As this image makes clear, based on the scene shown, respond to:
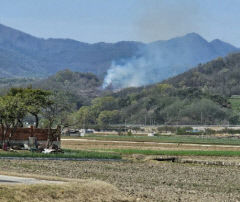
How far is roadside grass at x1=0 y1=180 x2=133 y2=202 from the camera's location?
26.2 metres

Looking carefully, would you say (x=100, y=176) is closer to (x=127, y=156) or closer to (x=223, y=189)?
(x=223, y=189)

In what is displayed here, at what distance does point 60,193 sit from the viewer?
2745cm

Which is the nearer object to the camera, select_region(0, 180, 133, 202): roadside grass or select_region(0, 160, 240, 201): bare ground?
select_region(0, 180, 133, 202): roadside grass

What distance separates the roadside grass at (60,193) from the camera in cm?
2615

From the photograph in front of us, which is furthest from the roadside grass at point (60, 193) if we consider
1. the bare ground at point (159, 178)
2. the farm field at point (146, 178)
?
the bare ground at point (159, 178)

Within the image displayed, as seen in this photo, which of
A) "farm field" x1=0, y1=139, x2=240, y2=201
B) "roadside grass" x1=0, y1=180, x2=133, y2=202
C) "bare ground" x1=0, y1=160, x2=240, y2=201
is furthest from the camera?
"bare ground" x1=0, y1=160, x2=240, y2=201

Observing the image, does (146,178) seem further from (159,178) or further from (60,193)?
(60,193)

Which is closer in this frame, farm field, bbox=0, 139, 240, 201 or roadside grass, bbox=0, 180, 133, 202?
roadside grass, bbox=0, 180, 133, 202

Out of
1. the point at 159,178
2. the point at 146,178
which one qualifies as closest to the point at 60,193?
the point at 146,178

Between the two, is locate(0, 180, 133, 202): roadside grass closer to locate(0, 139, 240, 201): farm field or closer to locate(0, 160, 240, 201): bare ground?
locate(0, 139, 240, 201): farm field

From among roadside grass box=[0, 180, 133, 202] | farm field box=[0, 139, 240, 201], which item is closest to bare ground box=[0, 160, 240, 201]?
farm field box=[0, 139, 240, 201]

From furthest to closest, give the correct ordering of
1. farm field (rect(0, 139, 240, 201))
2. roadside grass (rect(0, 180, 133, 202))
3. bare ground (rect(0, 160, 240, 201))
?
bare ground (rect(0, 160, 240, 201))
farm field (rect(0, 139, 240, 201))
roadside grass (rect(0, 180, 133, 202))

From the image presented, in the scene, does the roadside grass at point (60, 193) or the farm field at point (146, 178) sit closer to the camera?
the roadside grass at point (60, 193)

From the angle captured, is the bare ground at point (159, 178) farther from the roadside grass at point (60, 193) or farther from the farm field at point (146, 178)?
the roadside grass at point (60, 193)
